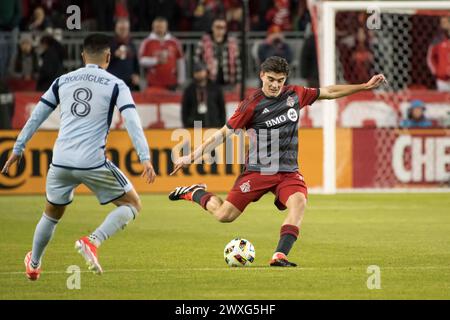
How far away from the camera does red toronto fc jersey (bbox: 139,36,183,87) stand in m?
23.5

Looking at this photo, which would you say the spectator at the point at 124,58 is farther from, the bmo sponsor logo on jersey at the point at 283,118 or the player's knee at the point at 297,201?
the player's knee at the point at 297,201

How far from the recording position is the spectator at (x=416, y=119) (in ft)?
71.7

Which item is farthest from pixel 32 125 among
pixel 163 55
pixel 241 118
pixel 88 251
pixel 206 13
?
pixel 206 13

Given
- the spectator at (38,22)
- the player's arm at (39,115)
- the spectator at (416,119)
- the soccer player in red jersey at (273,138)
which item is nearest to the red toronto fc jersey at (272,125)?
the soccer player in red jersey at (273,138)

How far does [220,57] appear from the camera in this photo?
23625 mm

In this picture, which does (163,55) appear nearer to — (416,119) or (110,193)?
(416,119)

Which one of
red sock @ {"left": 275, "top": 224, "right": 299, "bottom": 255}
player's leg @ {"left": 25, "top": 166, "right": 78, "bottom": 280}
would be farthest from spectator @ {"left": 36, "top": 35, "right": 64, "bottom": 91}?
player's leg @ {"left": 25, "top": 166, "right": 78, "bottom": 280}

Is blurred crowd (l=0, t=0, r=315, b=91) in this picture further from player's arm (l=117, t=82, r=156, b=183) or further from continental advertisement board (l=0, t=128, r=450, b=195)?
player's arm (l=117, t=82, r=156, b=183)

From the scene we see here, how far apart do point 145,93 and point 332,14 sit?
3.87 m

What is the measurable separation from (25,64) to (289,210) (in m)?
13.7
